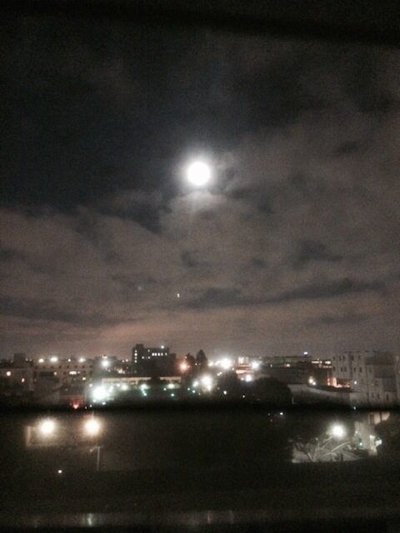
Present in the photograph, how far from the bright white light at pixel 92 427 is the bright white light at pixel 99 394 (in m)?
0.07

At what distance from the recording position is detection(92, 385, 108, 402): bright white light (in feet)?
4.75

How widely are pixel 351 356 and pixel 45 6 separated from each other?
7.07 ft

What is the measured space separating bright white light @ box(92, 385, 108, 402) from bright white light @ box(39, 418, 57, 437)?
154 mm

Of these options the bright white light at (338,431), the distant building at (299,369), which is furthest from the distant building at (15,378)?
the bright white light at (338,431)

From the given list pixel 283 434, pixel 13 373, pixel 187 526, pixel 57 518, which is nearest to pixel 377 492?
pixel 283 434

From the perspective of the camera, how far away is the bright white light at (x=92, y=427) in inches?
56.5

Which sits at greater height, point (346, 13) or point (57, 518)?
point (346, 13)

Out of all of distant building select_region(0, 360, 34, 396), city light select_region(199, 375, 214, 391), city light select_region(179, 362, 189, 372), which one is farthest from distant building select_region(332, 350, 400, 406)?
distant building select_region(0, 360, 34, 396)

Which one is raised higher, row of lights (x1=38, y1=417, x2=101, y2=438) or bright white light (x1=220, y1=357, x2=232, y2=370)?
bright white light (x1=220, y1=357, x2=232, y2=370)

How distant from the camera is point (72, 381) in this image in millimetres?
1718

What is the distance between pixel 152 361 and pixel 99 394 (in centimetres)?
96

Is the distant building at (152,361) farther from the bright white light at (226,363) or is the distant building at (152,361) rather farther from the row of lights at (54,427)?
the row of lights at (54,427)

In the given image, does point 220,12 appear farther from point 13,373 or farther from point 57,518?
point 57,518

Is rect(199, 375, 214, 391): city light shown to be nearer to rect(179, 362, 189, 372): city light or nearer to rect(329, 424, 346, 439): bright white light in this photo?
rect(179, 362, 189, 372): city light
